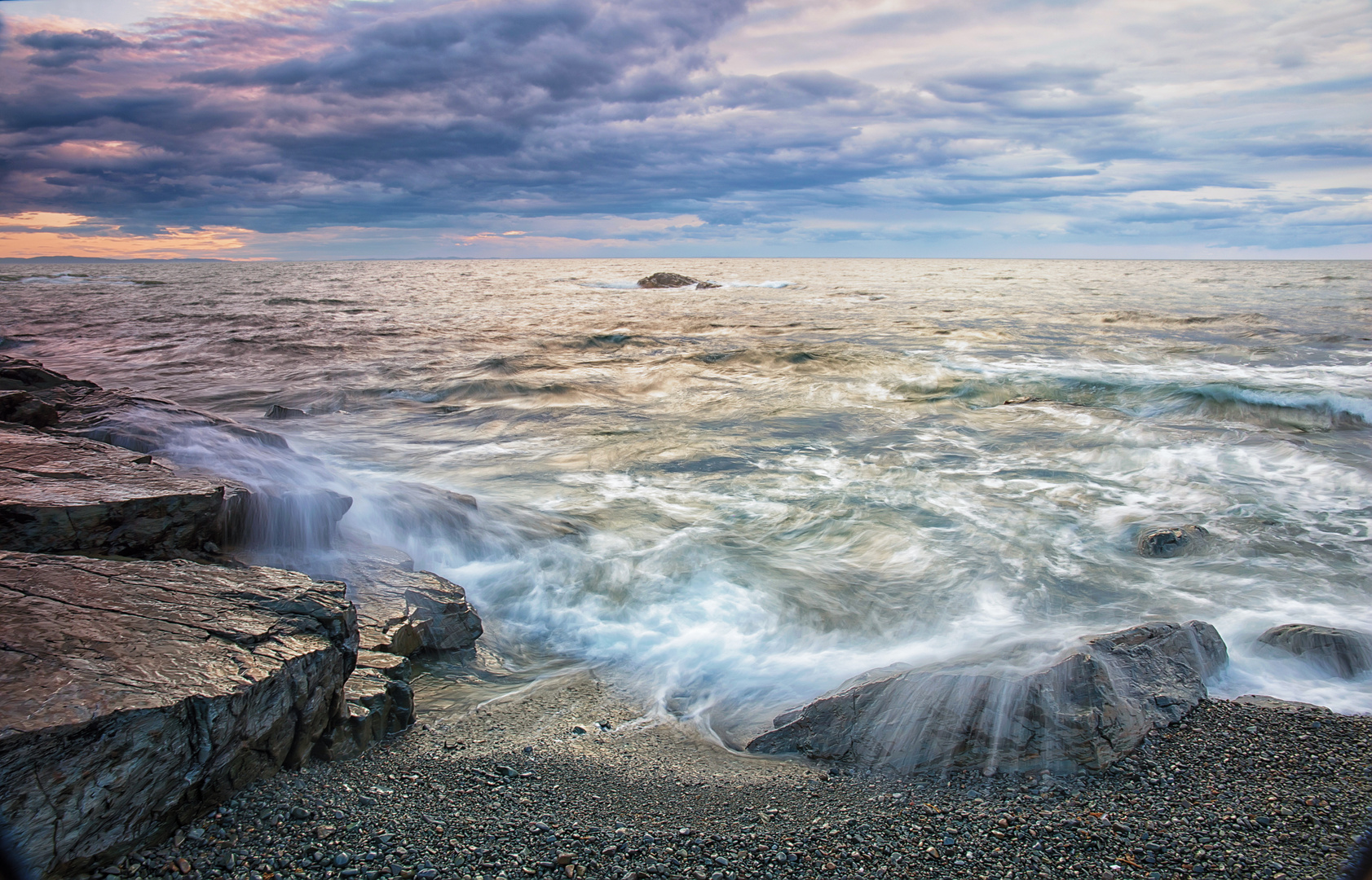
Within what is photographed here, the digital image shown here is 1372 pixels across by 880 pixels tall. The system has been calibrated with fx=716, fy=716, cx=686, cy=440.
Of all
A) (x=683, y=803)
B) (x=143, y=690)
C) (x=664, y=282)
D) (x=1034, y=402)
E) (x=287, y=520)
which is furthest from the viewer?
(x=664, y=282)

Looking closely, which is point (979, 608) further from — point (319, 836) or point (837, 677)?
point (319, 836)

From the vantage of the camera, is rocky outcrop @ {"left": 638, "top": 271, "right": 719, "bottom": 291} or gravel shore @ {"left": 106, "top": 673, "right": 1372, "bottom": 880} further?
rocky outcrop @ {"left": 638, "top": 271, "right": 719, "bottom": 291}

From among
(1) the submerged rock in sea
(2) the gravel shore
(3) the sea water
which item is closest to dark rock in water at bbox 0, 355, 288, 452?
(3) the sea water

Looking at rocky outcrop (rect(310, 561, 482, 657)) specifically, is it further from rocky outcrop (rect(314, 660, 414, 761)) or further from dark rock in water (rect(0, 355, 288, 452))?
dark rock in water (rect(0, 355, 288, 452))

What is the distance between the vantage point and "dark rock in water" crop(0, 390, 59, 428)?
5.98 meters

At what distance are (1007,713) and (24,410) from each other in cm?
779

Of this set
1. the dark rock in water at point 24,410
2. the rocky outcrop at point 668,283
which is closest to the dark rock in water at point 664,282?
the rocky outcrop at point 668,283

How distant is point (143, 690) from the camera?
2.58 m

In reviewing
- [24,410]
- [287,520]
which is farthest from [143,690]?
[24,410]

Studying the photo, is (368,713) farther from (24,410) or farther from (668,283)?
(668,283)

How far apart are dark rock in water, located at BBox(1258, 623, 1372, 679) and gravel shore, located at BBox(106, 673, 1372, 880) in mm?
774

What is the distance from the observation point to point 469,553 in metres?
6.43

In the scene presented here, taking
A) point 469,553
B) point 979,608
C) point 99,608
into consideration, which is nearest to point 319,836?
point 99,608

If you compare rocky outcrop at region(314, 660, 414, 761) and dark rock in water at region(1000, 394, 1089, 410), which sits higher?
dark rock in water at region(1000, 394, 1089, 410)
